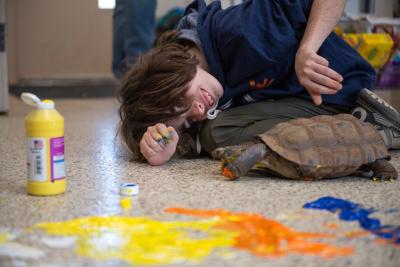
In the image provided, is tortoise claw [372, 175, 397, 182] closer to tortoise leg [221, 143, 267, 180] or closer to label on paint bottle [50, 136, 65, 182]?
tortoise leg [221, 143, 267, 180]

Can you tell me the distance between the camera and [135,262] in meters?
0.68

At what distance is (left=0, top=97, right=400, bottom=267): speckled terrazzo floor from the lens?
0.69 meters

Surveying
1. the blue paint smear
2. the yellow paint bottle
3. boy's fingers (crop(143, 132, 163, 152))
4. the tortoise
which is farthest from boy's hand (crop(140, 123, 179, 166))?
the blue paint smear

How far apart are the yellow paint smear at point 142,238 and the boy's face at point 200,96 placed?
1.62ft

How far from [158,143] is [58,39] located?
2802 millimetres

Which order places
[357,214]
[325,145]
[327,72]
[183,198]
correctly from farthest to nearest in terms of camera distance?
[327,72] < [325,145] < [183,198] < [357,214]

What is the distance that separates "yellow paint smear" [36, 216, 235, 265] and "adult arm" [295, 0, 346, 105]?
521 mm

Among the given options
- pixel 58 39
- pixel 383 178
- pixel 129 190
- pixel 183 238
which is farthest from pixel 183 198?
pixel 58 39

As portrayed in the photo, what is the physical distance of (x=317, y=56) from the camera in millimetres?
1227

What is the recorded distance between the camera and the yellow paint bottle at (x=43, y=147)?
0.94 metres

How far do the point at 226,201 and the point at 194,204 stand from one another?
57 millimetres

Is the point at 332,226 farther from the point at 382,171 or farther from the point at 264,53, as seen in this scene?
the point at 264,53

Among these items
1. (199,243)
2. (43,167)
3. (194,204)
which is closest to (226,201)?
(194,204)

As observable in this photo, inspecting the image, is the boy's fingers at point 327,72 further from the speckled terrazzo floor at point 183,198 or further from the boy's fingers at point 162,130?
the boy's fingers at point 162,130
